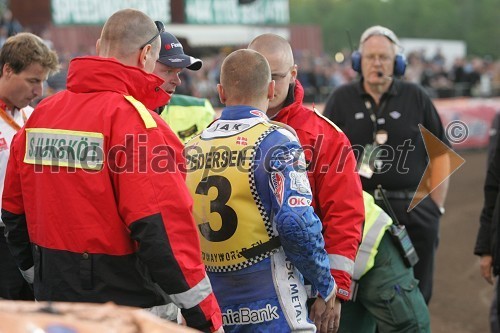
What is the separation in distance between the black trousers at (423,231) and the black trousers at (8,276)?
2.66 m

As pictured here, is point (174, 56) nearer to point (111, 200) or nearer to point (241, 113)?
point (241, 113)

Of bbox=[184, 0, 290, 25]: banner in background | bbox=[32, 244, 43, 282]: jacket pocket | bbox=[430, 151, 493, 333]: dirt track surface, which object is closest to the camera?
bbox=[32, 244, 43, 282]: jacket pocket

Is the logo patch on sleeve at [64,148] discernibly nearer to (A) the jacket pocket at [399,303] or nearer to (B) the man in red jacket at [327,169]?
(B) the man in red jacket at [327,169]

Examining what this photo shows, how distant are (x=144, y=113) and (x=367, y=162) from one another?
9.60ft

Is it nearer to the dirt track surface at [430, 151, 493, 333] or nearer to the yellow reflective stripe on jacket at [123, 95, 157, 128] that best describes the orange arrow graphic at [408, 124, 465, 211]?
the dirt track surface at [430, 151, 493, 333]

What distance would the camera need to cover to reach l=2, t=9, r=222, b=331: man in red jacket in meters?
3.30

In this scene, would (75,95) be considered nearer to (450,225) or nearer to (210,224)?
(210,224)

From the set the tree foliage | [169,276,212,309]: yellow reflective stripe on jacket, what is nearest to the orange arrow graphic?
[169,276,212,309]: yellow reflective stripe on jacket

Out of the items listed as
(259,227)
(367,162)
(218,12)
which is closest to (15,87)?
(259,227)

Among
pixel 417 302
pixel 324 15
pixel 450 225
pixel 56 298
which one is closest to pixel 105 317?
pixel 56 298

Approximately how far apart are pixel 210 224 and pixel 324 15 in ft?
292

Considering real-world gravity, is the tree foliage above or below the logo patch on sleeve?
below

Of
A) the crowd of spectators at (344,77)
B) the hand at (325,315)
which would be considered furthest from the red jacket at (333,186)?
the crowd of spectators at (344,77)

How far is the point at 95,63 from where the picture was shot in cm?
351
